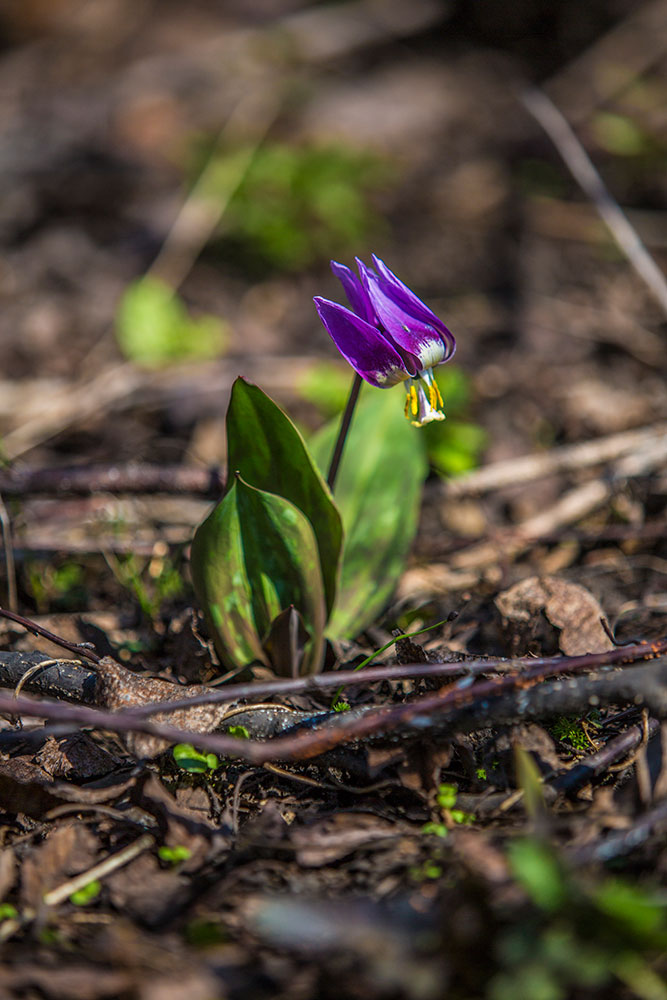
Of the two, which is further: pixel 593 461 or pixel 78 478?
pixel 593 461

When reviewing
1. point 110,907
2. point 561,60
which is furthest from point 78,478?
point 561,60

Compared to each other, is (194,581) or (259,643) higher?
(194,581)

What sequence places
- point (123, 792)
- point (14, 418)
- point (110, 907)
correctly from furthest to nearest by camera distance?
1. point (14, 418)
2. point (123, 792)
3. point (110, 907)

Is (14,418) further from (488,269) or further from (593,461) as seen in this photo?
(488,269)

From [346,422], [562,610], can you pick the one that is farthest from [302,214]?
[562,610]

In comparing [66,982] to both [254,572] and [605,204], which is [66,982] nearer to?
[254,572]
